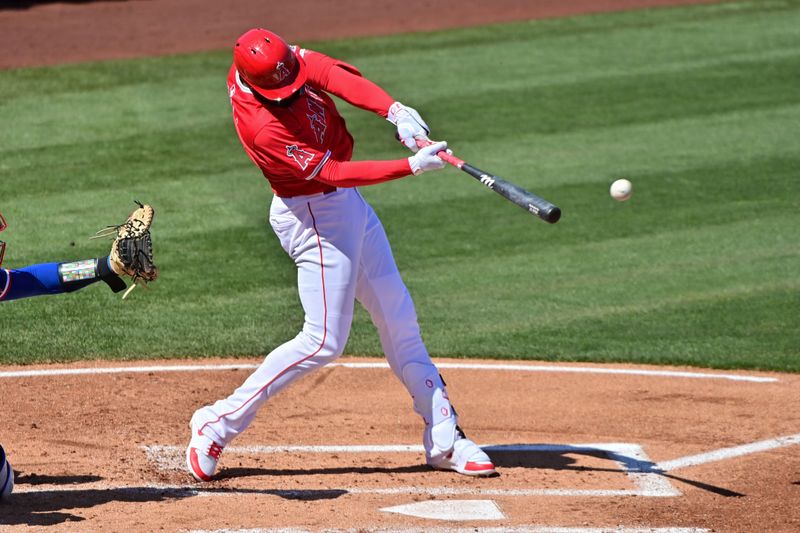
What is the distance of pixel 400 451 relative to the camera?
5953 mm

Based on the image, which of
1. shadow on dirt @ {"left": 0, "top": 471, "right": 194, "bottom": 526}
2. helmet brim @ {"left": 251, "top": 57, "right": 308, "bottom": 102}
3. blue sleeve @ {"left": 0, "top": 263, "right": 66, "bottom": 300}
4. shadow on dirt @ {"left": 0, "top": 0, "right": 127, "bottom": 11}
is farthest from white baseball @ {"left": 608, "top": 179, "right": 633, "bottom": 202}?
shadow on dirt @ {"left": 0, "top": 0, "right": 127, "bottom": 11}

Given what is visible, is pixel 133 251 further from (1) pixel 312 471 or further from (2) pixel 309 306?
(1) pixel 312 471

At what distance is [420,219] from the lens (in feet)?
31.8

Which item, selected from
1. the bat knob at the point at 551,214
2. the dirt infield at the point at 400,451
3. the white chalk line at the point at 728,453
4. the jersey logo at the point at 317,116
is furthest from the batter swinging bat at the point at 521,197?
the white chalk line at the point at 728,453

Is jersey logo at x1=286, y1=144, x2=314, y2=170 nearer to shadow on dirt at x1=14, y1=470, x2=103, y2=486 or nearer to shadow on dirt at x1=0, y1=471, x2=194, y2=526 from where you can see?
shadow on dirt at x1=0, y1=471, x2=194, y2=526

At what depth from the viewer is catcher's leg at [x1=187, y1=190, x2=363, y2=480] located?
17.4ft

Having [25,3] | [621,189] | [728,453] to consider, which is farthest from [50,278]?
[25,3]

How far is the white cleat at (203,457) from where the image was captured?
5398 millimetres

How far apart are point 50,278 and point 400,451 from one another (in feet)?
6.39

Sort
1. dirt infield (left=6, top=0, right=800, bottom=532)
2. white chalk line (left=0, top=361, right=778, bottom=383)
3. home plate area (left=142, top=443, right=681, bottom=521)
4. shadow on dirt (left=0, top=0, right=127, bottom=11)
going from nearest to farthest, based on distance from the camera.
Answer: dirt infield (left=6, top=0, right=800, bottom=532) < home plate area (left=142, top=443, right=681, bottom=521) < white chalk line (left=0, top=361, right=778, bottom=383) < shadow on dirt (left=0, top=0, right=127, bottom=11)

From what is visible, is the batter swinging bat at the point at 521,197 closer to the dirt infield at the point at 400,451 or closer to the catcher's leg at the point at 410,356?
the catcher's leg at the point at 410,356

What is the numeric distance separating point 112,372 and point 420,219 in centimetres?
340

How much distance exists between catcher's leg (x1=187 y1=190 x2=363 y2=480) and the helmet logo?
0.55 meters

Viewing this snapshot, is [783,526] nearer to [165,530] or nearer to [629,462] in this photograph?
[629,462]
